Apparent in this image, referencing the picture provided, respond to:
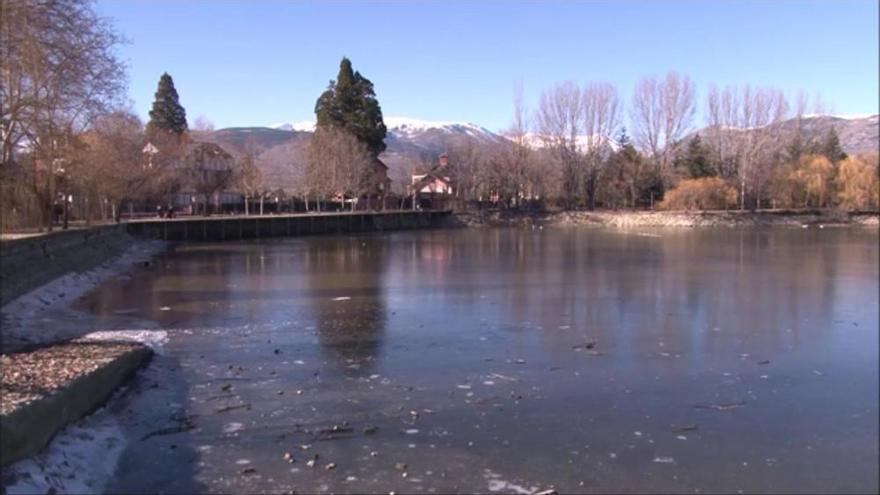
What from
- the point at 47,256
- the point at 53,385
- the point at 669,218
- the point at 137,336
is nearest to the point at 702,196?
the point at 669,218

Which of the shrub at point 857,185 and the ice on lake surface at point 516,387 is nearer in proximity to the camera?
the ice on lake surface at point 516,387

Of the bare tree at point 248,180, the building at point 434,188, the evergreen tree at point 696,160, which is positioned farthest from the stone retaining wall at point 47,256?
the building at point 434,188

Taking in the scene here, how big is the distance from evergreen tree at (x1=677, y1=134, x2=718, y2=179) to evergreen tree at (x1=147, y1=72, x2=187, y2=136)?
54843mm

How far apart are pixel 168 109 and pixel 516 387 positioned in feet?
276

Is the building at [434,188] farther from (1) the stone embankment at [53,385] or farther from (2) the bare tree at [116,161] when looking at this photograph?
(1) the stone embankment at [53,385]

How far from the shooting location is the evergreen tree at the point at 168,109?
84.2m

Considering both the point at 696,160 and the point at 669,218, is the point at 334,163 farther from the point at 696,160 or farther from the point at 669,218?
the point at 696,160

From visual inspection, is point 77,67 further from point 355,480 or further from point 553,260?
point 355,480

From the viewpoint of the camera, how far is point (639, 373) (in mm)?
10977

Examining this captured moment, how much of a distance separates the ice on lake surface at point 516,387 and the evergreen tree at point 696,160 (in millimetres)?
46545

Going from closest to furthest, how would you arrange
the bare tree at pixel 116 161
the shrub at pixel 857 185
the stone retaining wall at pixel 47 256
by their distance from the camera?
the shrub at pixel 857 185 → the stone retaining wall at pixel 47 256 → the bare tree at pixel 116 161

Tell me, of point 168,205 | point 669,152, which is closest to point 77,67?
point 168,205

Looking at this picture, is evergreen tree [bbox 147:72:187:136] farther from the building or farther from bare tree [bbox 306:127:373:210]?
the building

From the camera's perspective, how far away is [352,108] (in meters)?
74.7
